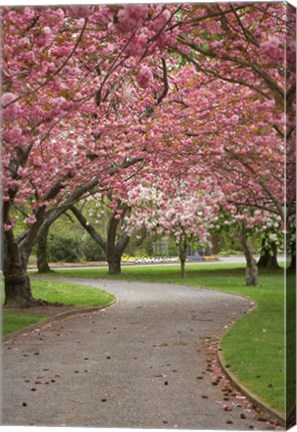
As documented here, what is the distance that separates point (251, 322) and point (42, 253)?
1799 mm

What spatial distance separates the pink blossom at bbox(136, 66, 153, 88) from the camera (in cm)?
668

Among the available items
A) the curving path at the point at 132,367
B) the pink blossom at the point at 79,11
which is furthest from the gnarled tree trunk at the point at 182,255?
the pink blossom at the point at 79,11

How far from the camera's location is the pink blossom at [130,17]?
642cm

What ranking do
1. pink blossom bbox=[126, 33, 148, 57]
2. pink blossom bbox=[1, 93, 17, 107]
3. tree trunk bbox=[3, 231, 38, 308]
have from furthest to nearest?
tree trunk bbox=[3, 231, 38, 308]
pink blossom bbox=[1, 93, 17, 107]
pink blossom bbox=[126, 33, 148, 57]

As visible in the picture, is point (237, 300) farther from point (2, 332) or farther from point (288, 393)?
point (2, 332)

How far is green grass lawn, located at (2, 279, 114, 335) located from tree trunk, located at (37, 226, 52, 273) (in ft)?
0.42

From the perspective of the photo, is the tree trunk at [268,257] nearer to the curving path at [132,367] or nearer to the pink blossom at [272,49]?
the curving path at [132,367]

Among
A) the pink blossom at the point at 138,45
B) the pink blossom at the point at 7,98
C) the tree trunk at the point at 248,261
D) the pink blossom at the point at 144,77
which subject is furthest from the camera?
the tree trunk at the point at 248,261

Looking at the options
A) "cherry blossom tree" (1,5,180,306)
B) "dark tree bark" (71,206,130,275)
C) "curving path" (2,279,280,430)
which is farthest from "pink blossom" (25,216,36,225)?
"curving path" (2,279,280,430)

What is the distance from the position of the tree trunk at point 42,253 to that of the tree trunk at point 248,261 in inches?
63.2

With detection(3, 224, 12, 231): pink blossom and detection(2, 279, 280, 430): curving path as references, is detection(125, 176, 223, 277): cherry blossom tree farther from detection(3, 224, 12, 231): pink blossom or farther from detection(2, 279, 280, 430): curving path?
detection(3, 224, 12, 231): pink blossom

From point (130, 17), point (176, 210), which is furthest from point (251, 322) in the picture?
point (130, 17)

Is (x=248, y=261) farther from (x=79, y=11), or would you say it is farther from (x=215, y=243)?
Result: (x=79, y=11)

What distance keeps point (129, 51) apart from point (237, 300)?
2261 mm
